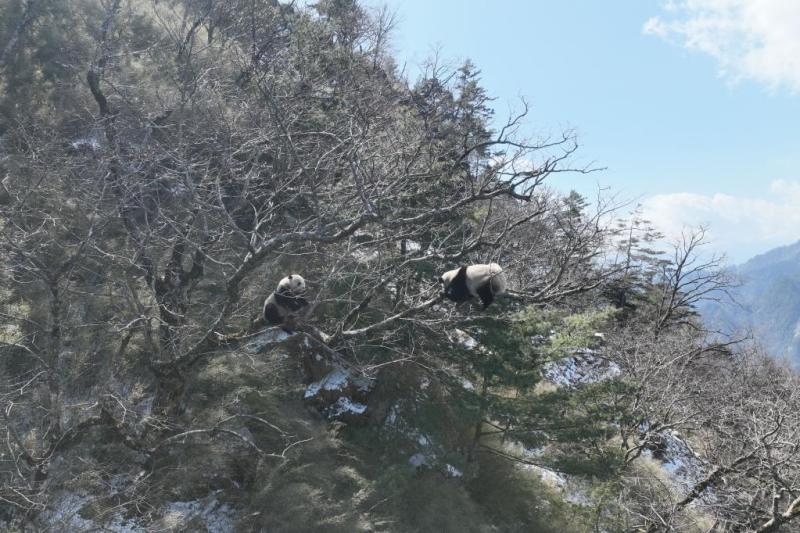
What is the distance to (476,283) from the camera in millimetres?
5359

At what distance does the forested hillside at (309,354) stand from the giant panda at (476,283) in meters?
1.98

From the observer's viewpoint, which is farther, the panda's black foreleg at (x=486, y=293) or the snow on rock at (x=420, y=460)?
the snow on rock at (x=420, y=460)

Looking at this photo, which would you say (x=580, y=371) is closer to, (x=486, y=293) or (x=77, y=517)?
(x=486, y=293)

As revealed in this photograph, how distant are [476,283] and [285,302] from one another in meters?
2.81

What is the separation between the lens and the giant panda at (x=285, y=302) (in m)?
6.34

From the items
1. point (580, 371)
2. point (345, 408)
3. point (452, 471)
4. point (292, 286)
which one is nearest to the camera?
point (292, 286)

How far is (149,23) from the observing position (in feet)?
63.7

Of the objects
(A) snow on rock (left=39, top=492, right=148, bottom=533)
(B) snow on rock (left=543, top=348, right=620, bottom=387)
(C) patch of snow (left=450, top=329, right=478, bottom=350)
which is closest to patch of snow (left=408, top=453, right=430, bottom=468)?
(C) patch of snow (left=450, top=329, right=478, bottom=350)

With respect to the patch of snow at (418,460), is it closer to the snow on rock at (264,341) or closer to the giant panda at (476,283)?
the snow on rock at (264,341)

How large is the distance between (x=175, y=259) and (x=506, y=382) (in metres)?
8.36

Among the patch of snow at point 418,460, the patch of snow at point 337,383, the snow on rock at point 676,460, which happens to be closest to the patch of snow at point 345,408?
the patch of snow at point 337,383

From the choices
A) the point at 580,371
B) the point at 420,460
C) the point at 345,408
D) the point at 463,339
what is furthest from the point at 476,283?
the point at 580,371

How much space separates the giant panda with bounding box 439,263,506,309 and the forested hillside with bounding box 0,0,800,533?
198cm

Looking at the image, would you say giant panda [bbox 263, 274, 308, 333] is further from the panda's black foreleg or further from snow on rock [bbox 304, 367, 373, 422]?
snow on rock [bbox 304, 367, 373, 422]
